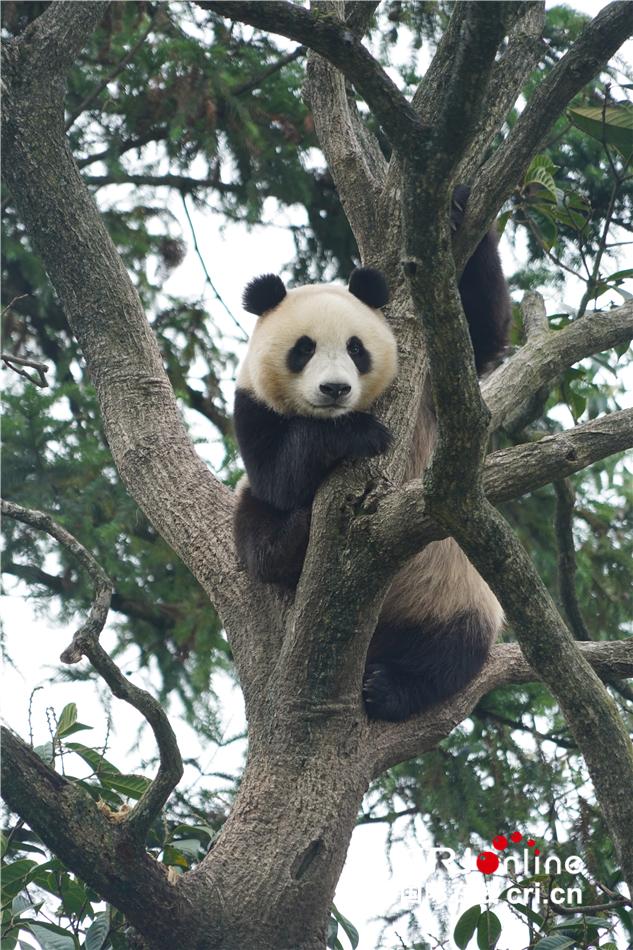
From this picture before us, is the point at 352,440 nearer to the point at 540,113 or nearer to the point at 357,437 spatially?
the point at 357,437

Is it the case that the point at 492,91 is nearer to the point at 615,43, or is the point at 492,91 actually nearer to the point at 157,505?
the point at 615,43

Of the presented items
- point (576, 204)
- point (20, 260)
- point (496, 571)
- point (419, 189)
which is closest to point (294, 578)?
point (496, 571)

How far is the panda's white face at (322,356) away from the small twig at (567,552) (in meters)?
1.16

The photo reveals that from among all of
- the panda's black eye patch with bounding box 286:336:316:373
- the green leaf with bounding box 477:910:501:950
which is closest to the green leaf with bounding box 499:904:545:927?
the green leaf with bounding box 477:910:501:950

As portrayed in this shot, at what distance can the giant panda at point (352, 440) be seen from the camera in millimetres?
3613

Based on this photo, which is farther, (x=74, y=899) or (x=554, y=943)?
(x=74, y=899)

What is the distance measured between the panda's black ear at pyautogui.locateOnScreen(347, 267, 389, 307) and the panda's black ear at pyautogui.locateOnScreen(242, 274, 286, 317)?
0.39 metres

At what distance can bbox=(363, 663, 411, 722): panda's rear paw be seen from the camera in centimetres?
366

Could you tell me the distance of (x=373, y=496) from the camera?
303 centimetres

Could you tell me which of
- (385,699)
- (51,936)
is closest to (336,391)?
(385,699)

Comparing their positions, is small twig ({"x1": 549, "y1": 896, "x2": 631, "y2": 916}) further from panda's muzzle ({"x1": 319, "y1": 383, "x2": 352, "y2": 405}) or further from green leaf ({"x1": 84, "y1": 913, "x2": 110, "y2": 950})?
panda's muzzle ({"x1": 319, "y1": 383, "x2": 352, "y2": 405})

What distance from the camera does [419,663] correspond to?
402cm

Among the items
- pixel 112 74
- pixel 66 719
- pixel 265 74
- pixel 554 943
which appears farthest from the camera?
pixel 265 74

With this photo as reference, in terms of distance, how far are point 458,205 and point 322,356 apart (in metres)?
0.76
